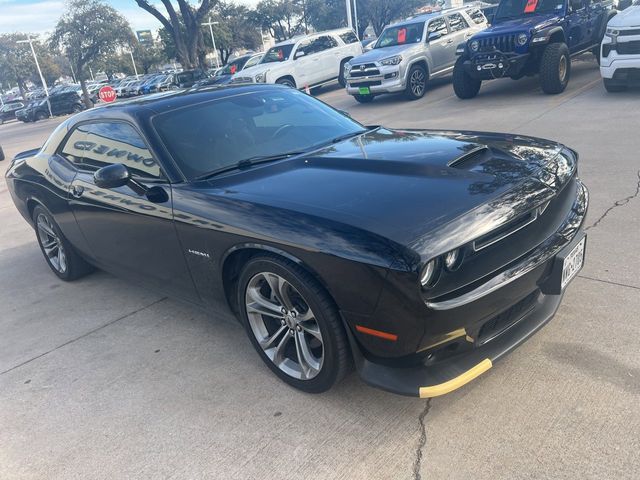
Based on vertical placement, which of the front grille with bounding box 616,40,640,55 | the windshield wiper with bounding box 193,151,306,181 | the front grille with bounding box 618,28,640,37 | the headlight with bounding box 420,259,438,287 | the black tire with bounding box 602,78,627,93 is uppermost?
the front grille with bounding box 618,28,640,37

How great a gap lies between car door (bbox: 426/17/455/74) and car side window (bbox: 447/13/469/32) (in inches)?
9.2

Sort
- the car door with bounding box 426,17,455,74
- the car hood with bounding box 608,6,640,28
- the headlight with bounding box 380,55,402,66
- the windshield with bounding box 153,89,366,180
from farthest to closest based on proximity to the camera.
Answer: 1. the car door with bounding box 426,17,455,74
2. the headlight with bounding box 380,55,402,66
3. the car hood with bounding box 608,6,640,28
4. the windshield with bounding box 153,89,366,180

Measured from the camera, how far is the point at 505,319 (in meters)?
2.64

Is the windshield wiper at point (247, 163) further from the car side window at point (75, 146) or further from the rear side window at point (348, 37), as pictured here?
the rear side window at point (348, 37)

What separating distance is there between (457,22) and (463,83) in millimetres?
3728

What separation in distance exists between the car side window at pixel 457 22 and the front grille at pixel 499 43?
3839mm

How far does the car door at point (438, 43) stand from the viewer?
1370cm

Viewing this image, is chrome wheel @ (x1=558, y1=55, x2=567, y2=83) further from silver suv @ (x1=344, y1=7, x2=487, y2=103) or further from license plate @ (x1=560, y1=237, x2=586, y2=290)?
license plate @ (x1=560, y1=237, x2=586, y2=290)

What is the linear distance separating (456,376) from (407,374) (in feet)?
0.69

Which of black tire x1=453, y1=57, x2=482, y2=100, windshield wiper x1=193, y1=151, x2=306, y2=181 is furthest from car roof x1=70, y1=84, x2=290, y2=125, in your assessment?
black tire x1=453, y1=57, x2=482, y2=100

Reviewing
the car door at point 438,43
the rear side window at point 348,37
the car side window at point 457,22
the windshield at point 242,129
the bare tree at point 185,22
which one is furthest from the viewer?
the bare tree at point 185,22

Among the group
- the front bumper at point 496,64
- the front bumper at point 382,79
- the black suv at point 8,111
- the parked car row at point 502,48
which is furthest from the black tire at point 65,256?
the black suv at point 8,111

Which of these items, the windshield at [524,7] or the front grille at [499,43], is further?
the windshield at [524,7]

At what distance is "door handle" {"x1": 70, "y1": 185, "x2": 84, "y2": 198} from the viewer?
418cm
